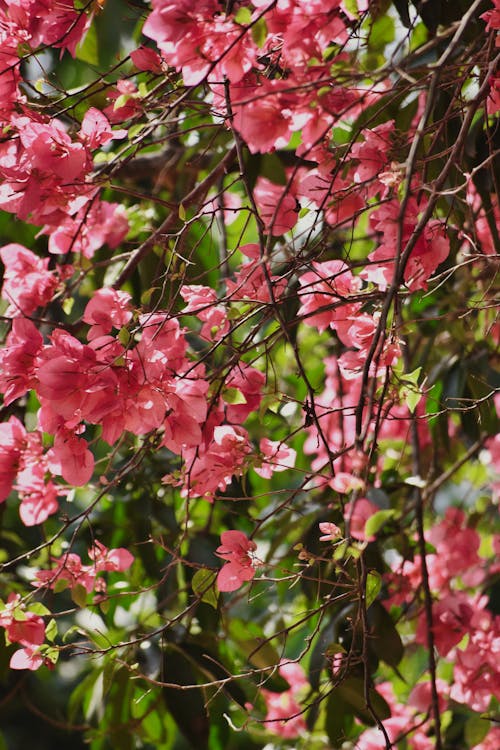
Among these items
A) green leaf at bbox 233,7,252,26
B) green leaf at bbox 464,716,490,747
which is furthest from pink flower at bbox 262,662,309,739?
green leaf at bbox 233,7,252,26

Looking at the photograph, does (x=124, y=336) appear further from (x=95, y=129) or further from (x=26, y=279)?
(x=26, y=279)

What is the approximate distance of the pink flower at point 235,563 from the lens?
32.2 inches

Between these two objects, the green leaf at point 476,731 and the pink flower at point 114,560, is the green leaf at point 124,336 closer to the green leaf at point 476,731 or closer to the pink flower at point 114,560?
the pink flower at point 114,560

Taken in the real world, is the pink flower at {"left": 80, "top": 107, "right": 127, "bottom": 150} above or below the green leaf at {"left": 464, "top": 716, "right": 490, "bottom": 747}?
above

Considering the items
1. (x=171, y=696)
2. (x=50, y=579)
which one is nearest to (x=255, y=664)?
(x=171, y=696)

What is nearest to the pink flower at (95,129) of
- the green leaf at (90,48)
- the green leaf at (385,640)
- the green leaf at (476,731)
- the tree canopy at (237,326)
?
the tree canopy at (237,326)

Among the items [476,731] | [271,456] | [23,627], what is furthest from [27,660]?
[476,731]

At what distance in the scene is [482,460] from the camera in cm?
188

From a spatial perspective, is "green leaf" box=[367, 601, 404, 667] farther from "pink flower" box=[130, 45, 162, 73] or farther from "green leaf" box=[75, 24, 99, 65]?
"green leaf" box=[75, 24, 99, 65]

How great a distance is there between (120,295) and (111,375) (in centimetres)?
11

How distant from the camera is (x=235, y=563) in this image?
82cm

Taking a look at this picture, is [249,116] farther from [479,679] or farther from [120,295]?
[479,679]

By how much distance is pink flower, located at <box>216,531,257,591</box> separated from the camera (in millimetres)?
817

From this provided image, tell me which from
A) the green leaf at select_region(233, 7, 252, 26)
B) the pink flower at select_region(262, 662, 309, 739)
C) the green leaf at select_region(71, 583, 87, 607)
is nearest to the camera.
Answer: the green leaf at select_region(233, 7, 252, 26)
